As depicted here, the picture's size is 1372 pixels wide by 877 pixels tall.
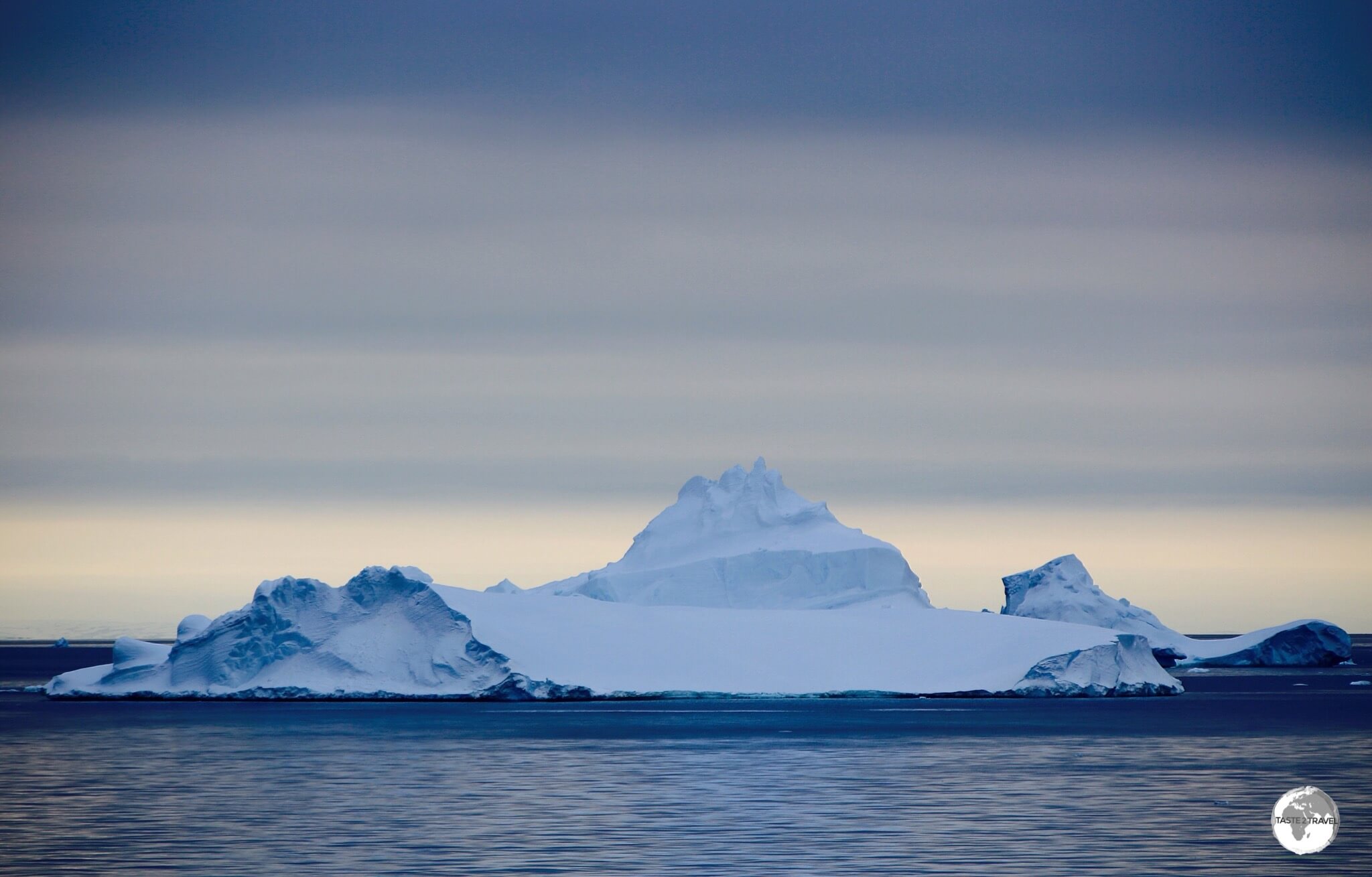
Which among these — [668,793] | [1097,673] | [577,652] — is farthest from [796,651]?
[668,793]

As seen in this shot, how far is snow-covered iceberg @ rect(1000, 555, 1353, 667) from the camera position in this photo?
286 ft

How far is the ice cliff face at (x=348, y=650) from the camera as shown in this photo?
61344 mm

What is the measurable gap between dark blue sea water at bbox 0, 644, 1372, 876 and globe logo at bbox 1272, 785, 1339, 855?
0.30m

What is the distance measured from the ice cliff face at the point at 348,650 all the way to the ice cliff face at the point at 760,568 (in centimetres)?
2230

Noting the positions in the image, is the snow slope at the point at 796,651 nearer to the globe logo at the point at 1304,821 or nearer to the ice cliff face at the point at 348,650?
the ice cliff face at the point at 348,650

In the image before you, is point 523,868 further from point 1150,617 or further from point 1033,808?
point 1150,617

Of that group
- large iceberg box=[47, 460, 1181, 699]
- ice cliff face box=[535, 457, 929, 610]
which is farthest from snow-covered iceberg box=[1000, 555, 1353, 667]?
large iceberg box=[47, 460, 1181, 699]

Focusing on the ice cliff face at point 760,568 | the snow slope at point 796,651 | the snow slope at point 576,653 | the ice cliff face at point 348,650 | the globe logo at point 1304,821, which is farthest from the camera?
the ice cliff face at point 760,568

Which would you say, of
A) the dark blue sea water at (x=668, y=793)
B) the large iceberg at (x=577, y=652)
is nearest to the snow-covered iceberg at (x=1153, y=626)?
the large iceberg at (x=577, y=652)

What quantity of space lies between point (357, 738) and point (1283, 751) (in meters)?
24.9

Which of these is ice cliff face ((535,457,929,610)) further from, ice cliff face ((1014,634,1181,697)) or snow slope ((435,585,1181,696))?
ice cliff face ((1014,634,1181,697))

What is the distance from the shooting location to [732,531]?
293ft

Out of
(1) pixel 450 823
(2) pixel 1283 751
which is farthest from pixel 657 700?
(1) pixel 450 823

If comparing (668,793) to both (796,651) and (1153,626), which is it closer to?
(796,651)
